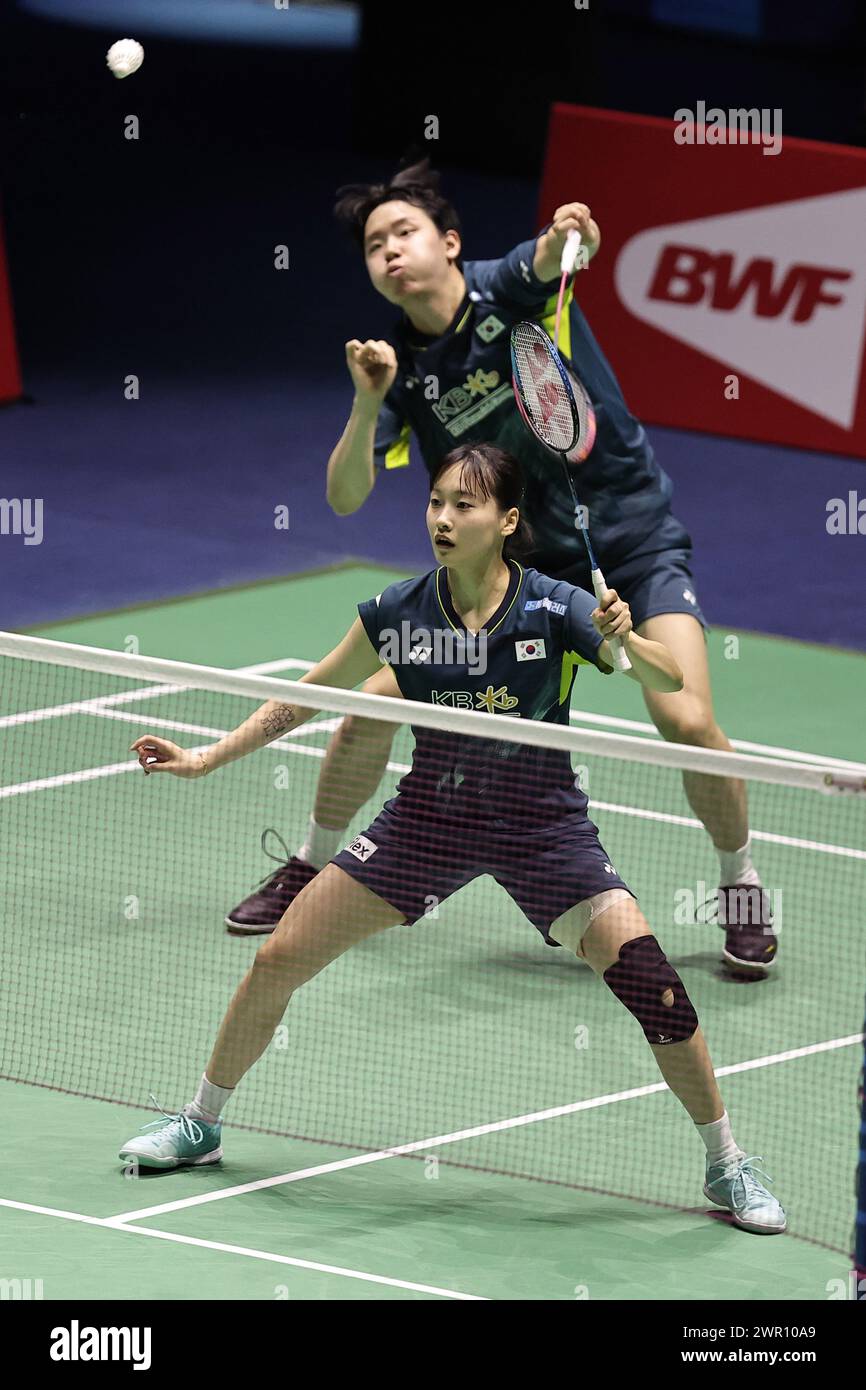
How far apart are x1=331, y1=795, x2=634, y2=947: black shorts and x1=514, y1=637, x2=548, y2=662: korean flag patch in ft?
1.45

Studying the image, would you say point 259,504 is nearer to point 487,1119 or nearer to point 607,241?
point 607,241

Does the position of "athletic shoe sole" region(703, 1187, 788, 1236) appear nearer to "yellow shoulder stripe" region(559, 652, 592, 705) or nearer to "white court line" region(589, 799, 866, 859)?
"yellow shoulder stripe" region(559, 652, 592, 705)

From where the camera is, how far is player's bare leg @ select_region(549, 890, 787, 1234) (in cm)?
621

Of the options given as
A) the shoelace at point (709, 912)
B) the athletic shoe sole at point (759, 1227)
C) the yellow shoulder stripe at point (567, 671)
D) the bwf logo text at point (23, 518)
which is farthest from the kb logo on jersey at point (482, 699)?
the bwf logo text at point (23, 518)

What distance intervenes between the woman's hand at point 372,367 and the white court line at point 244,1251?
2527 millimetres

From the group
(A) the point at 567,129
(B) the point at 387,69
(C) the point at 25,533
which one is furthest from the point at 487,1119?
(B) the point at 387,69

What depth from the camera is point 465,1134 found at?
273 inches

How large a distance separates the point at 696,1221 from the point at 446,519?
1871 mm

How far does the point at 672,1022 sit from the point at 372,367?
89.8 inches

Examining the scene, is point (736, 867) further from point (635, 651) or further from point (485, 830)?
point (635, 651)

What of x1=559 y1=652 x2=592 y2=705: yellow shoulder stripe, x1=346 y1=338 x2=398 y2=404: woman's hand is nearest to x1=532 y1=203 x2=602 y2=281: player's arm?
x1=346 y1=338 x2=398 y2=404: woman's hand

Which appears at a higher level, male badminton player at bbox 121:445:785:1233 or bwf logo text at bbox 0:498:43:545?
bwf logo text at bbox 0:498:43:545

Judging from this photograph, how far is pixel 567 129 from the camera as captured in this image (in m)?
16.1

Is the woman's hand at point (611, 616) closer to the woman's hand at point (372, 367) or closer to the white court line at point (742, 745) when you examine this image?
the woman's hand at point (372, 367)
